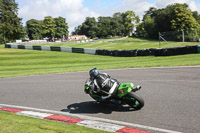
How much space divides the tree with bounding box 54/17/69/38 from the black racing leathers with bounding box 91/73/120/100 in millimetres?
114769

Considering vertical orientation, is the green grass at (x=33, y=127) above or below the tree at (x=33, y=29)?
below

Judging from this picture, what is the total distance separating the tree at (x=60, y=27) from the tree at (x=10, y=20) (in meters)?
47.5

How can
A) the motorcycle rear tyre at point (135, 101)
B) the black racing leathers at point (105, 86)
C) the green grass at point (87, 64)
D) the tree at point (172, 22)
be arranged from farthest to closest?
1. the tree at point (172, 22)
2. the green grass at point (87, 64)
3. the black racing leathers at point (105, 86)
4. the motorcycle rear tyre at point (135, 101)

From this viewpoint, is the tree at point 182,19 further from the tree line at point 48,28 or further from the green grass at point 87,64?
the tree line at point 48,28

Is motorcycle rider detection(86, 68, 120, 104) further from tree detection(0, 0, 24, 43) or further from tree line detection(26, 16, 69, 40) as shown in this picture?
tree line detection(26, 16, 69, 40)

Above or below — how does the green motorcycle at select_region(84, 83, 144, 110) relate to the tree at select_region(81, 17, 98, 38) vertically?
below

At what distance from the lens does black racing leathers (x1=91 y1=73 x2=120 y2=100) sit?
6363 mm

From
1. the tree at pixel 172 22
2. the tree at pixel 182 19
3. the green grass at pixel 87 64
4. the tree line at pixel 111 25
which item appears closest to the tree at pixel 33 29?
the tree line at pixel 111 25

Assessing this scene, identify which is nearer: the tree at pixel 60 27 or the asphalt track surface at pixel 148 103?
the asphalt track surface at pixel 148 103

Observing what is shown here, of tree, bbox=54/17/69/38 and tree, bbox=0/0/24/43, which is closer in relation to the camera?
tree, bbox=0/0/24/43

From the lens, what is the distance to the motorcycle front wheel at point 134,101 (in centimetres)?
606

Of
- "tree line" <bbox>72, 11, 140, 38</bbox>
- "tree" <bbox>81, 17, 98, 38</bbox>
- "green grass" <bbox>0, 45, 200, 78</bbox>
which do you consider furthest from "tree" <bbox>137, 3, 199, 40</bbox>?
"green grass" <bbox>0, 45, 200, 78</bbox>

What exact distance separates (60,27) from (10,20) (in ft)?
182

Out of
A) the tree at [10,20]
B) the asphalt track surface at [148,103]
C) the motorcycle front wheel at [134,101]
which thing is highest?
the tree at [10,20]
